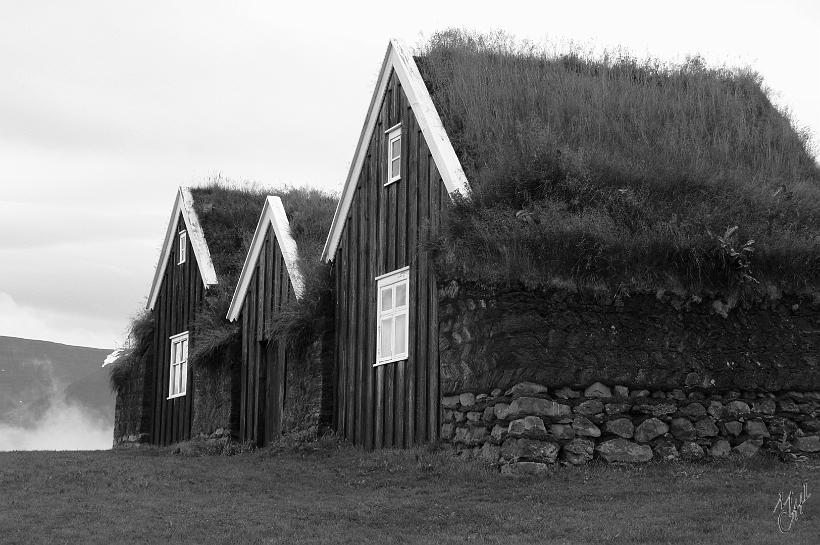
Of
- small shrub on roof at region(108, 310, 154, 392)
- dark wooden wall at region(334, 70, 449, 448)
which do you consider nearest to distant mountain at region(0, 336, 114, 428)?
small shrub on roof at region(108, 310, 154, 392)

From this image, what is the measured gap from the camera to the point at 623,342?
16.8 m

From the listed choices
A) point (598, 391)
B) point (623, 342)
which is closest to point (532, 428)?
point (598, 391)

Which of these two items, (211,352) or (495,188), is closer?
(495,188)

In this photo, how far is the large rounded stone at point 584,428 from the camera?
53.5ft

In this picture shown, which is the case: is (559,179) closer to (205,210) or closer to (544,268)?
(544,268)

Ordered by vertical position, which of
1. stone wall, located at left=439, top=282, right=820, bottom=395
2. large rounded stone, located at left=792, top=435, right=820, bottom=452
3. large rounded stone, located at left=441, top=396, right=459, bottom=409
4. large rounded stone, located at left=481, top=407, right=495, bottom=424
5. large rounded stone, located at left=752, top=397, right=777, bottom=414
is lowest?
large rounded stone, located at left=792, top=435, right=820, bottom=452

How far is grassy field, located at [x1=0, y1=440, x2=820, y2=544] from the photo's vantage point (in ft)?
42.0

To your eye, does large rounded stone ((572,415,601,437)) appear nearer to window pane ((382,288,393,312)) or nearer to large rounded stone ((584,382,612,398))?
large rounded stone ((584,382,612,398))

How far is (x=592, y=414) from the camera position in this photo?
16422 millimetres

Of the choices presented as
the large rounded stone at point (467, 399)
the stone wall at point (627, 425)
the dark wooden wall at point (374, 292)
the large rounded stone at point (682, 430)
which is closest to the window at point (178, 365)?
the dark wooden wall at point (374, 292)

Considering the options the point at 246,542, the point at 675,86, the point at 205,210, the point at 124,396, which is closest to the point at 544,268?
the point at 246,542

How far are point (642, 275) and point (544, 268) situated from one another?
141cm

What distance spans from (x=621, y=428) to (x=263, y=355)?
10.3 m

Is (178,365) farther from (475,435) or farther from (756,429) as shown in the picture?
(756,429)
